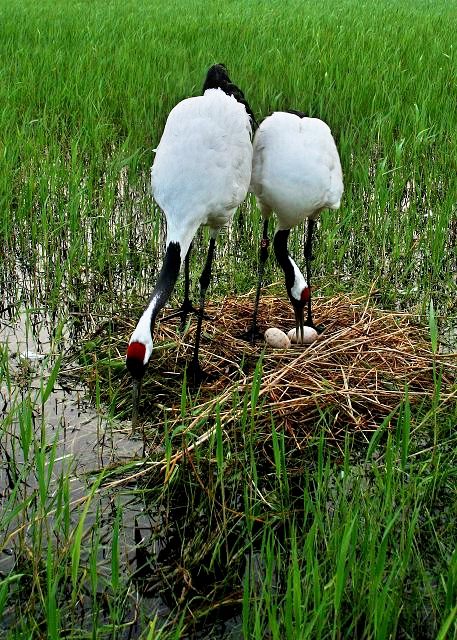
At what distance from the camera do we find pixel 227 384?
Result: 3320 millimetres

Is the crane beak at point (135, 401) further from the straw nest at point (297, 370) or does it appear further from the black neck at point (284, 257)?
the black neck at point (284, 257)

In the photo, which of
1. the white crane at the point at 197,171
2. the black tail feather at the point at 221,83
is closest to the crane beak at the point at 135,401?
the white crane at the point at 197,171

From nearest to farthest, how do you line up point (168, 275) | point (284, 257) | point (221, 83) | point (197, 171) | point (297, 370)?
point (168, 275), point (197, 171), point (297, 370), point (221, 83), point (284, 257)

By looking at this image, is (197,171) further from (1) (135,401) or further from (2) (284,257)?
(1) (135,401)

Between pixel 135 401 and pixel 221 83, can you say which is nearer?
pixel 135 401

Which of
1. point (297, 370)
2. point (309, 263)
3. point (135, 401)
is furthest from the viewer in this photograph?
point (309, 263)

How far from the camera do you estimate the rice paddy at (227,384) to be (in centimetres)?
201

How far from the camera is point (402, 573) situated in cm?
190

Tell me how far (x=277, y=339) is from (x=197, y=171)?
2.83 feet

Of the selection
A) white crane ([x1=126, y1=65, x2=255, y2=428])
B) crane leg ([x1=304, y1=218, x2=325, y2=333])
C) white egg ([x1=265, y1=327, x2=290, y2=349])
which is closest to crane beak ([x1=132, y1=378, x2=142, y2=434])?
white crane ([x1=126, y1=65, x2=255, y2=428])

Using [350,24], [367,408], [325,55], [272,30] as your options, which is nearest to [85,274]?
[367,408]

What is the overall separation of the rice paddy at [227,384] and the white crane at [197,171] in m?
0.35

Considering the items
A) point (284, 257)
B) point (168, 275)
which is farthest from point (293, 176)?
Answer: point (168, 275)

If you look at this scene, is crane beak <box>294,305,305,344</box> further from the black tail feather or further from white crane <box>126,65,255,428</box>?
the black tail feather
